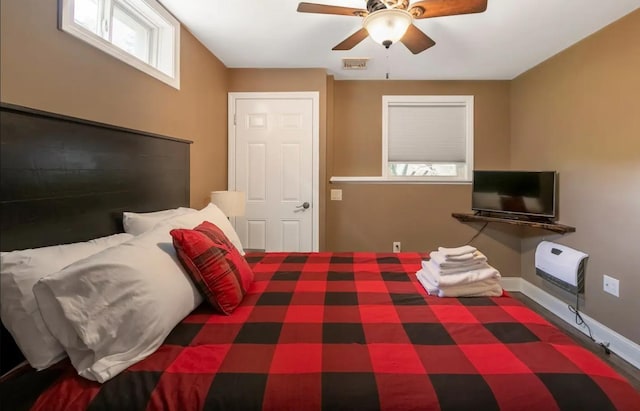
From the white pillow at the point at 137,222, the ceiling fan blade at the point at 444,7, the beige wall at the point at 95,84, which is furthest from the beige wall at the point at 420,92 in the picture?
the ceiling fan blade at the point at 444,7

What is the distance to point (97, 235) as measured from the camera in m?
1.50

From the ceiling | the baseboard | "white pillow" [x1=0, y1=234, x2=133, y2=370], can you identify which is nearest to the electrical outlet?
the baseboard

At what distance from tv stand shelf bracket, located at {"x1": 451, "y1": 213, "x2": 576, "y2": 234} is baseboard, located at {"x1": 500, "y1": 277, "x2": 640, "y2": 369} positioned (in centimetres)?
69

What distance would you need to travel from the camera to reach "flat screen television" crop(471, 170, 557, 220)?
2934 mm

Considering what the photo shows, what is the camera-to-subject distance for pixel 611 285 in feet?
7.79

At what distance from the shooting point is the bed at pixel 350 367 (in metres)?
0.84

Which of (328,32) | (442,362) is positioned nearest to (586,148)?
(328,32)

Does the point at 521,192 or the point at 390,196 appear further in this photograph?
the point at 390,196

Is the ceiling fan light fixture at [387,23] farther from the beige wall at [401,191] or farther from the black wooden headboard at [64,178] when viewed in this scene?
the beige wall at [401,191]

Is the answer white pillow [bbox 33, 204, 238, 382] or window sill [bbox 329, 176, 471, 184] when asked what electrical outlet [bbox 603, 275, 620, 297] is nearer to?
window sill [bbox 329, 176, 471, 184]

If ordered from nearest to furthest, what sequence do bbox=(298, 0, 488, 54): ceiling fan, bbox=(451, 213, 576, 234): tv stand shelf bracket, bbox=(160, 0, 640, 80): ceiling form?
bbox=(298, 0, 488, 54): ceiling fan → bbox=(160, 0, 640, 80): ceiling → bbox=(451, 213, 576, 234): tv stand shelf bracket

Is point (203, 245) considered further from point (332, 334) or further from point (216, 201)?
point (216, 201)

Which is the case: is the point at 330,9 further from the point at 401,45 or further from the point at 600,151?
the point at 600,151

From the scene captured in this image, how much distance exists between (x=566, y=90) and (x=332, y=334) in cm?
308
